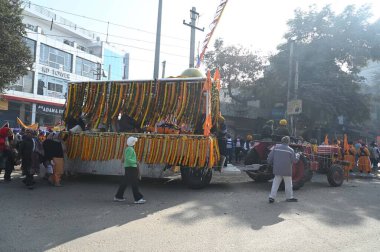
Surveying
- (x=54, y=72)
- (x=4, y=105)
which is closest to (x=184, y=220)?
(x=4, y=105)

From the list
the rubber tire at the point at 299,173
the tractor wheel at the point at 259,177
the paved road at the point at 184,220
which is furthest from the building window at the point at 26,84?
the rubber tire at the point at 299,173

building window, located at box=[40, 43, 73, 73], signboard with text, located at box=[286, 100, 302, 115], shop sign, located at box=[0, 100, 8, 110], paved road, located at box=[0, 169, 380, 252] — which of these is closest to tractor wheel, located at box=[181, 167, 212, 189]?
paved road, located at box=[0, 169, 380, 252]

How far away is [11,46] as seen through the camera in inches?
579

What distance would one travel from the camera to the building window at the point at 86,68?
40.5 meters

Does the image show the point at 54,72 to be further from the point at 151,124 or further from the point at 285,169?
the point at 285,169

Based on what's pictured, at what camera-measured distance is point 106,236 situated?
5.59m

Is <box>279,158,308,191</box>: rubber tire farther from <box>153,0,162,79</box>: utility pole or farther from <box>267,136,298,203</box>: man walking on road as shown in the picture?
<box>153,0,162,79</box>: utility pole

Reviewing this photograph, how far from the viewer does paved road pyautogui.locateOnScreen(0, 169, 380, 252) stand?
209 inches

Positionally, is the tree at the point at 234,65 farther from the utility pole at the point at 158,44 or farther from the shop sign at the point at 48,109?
the shop sign at the point at 48,109

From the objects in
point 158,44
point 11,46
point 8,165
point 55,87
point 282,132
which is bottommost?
point 8,165

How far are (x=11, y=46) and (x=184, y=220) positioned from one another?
37.9 ft

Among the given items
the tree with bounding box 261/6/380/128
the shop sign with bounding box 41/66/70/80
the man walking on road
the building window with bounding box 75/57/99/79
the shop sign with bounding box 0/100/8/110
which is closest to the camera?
the man walking on road

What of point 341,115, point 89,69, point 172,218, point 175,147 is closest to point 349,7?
point 341,115

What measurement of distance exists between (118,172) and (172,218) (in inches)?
147
